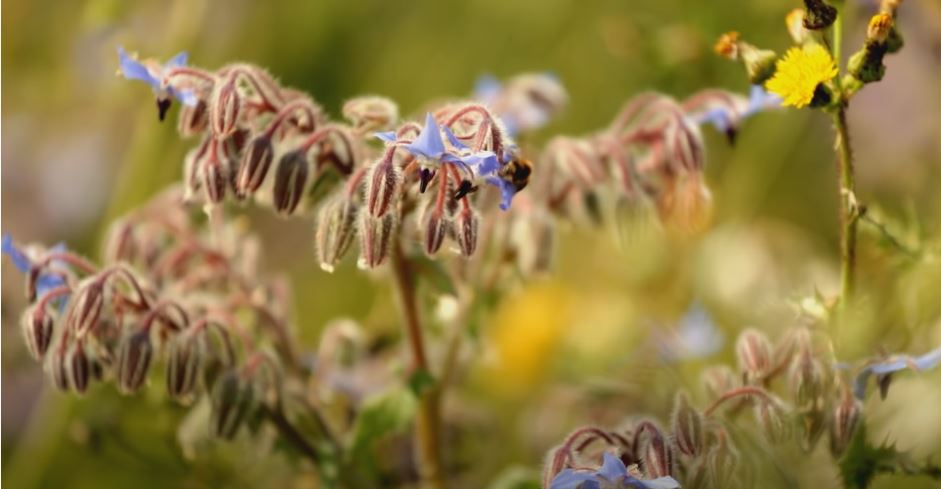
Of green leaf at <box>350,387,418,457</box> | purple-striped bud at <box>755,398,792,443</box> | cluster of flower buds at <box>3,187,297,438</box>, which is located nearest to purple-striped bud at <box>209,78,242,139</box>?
cluster of flower buds at <box>3,187,297,438</box>

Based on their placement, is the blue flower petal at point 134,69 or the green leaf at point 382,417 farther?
the green leaf at point 382,417

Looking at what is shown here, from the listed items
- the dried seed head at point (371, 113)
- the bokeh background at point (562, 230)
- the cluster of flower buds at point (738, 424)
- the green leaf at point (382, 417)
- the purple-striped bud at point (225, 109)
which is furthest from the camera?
the bokeh background at point (562, 230)

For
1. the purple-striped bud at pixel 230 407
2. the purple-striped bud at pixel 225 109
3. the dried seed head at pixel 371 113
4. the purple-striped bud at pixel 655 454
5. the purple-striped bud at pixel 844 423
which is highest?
the dried seed head at pixel 371 113

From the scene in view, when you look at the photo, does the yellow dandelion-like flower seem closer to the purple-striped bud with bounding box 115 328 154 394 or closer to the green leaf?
the green leaf

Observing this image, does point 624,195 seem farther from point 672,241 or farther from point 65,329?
point 672,241

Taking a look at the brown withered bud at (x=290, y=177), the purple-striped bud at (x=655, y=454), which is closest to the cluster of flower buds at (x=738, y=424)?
the purple-striped bud at (x=655, y=454)

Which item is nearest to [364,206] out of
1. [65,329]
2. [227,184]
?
[227,184]

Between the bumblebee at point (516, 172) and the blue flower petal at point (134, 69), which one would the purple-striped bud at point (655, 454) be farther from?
the blue flower petal at point (134, 69)
